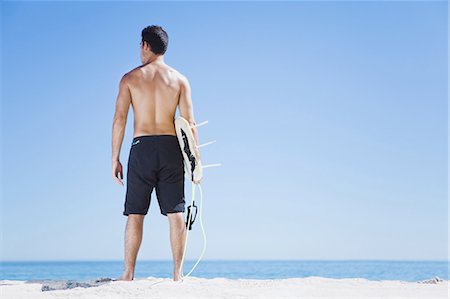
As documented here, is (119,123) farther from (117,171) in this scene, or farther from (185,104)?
(185,104)

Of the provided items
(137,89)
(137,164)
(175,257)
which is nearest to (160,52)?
(137,89)

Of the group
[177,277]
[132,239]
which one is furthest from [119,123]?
[177,277]

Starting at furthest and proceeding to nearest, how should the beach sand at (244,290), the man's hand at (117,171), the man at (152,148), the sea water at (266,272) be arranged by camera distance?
the sea water at (266,272) → the man's hand at (117,171) → the man at (152,148) → the beach sand at (244,290)

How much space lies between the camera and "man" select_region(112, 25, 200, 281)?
5.01 metres

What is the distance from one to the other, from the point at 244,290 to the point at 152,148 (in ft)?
4.89

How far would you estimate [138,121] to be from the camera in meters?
5.14

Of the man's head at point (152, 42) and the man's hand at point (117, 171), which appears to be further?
the man's head at point (152, 42)

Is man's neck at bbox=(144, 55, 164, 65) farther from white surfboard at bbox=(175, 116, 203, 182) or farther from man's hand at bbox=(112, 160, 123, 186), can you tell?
man's hand at bbox=(112, 160, 123, 186)

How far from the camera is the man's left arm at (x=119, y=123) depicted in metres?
5.13

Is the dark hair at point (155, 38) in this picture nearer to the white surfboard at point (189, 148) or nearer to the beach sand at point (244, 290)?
the white surfboard at point (189, 148)

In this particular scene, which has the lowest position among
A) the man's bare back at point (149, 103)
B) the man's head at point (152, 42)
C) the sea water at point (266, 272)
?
the sea water at point (266, 272)

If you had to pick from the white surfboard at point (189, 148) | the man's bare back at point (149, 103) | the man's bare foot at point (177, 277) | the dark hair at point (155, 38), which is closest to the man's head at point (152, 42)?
the dark hair at point (155, 38)

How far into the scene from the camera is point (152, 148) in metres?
5.04

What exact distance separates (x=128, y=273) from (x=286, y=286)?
1326 mm
